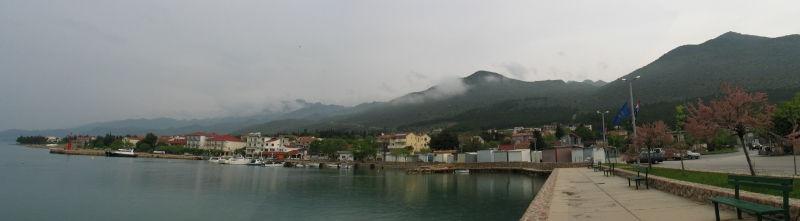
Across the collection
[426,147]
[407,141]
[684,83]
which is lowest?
[426,147]

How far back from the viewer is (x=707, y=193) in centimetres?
950

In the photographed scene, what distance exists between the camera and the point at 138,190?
29328 mm

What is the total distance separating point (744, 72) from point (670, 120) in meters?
37.4

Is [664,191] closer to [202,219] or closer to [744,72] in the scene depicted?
[202,219]

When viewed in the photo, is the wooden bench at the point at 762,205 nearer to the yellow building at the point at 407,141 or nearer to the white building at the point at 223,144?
the yellow building at the point at 407,141

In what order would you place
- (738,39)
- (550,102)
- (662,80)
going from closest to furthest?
(662,80)
(738,39)
(550,102)

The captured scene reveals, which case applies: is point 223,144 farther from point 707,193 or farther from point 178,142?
point 707,193

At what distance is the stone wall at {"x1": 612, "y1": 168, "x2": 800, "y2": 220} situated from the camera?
274 inches

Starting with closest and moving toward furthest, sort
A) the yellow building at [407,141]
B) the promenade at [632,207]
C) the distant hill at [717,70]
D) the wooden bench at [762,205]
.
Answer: the wooden bench at [762,205] → the promenade at [632,207] → the yellow building at [407,141] → the distant hill at [717,70]

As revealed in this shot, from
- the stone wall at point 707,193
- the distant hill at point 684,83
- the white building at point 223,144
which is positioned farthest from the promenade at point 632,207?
the white building at point 223,144

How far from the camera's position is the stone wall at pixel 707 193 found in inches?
274

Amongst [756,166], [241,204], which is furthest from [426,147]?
[241,204]

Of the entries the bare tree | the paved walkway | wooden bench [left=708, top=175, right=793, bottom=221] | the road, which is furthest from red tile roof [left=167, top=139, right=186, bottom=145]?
wooden bench [left=708, top=175, right=793, bottom=221]

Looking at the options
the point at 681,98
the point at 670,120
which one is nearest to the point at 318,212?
the point at 670,120
